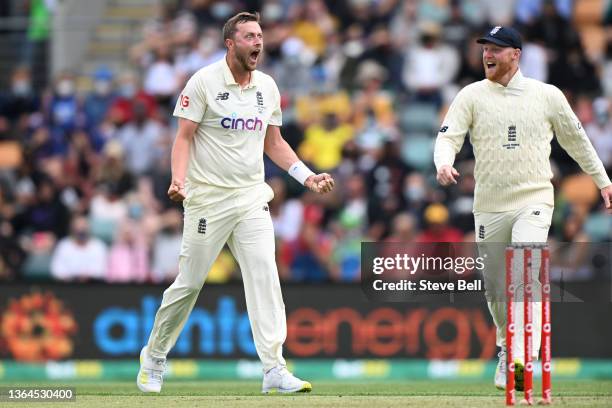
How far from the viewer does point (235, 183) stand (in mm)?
9922

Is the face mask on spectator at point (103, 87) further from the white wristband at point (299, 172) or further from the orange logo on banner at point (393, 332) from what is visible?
the white wristband at point (299, 172)

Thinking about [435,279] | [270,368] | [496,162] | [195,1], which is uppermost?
[195,1]

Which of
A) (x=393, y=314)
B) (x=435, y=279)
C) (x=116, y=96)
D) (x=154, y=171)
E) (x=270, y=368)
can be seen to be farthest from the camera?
(x=116, y=96)

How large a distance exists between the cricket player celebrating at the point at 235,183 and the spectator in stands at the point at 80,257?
6667 millimetres

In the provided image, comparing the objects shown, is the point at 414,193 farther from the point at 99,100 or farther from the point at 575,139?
the point at 575,139

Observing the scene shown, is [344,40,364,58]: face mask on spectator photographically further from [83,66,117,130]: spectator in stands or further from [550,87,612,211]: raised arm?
[550,87,612,211]: raised arm

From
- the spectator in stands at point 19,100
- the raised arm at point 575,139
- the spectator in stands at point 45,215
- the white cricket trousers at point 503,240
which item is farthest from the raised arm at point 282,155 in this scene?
the spectator in stands at point 19,100

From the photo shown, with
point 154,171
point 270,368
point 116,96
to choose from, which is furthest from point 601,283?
point 116,96

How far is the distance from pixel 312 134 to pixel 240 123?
7.89 m

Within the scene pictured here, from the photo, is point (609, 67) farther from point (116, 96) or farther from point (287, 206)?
point (116, 96)

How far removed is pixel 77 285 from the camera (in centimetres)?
1550

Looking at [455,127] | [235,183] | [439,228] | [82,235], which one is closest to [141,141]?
[82,235]

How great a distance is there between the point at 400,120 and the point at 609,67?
2701mm

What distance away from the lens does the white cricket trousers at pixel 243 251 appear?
9891mm
